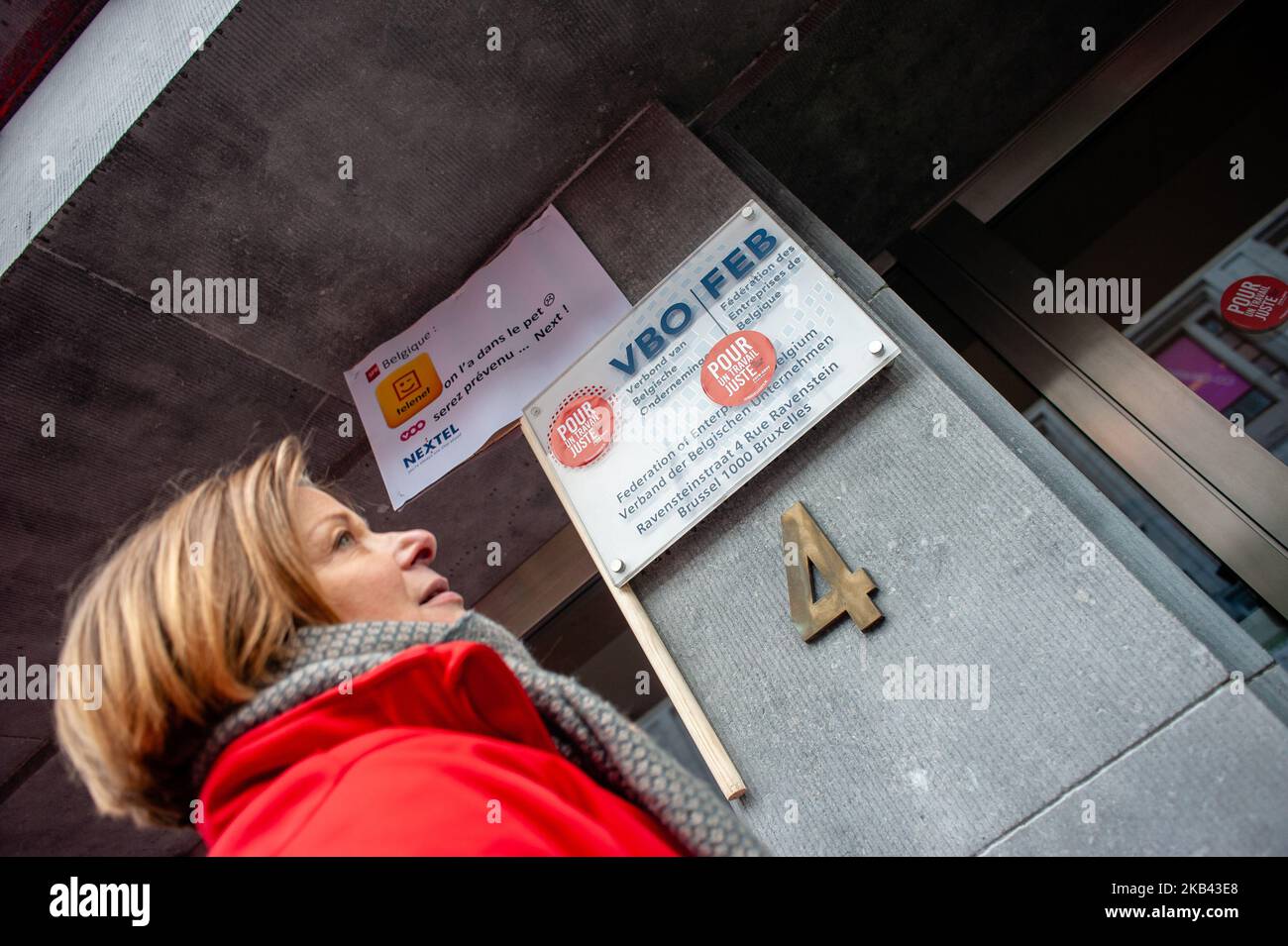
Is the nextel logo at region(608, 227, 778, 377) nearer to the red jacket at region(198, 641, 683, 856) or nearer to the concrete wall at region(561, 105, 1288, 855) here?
the concrete wall at region(561, 105, 1288, 855)

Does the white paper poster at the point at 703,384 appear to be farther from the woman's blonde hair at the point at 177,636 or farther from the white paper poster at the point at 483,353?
the woman's blonde hair at the point at 177,636

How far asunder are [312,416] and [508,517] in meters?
1.06

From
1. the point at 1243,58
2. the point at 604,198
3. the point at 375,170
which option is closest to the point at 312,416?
the point at 375,170

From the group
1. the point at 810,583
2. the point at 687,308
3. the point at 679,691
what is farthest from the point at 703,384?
the point at 679,691

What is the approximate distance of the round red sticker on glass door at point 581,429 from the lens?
85.0 inches

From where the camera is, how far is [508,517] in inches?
149

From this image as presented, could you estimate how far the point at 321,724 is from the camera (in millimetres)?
1043

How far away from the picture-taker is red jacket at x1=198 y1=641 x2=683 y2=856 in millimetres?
833

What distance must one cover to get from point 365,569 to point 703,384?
0.94 metres

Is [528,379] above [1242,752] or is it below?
above

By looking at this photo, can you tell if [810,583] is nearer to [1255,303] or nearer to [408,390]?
[408,390]

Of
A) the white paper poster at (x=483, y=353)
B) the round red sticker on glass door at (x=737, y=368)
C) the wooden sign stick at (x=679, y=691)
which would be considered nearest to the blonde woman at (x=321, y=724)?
the wooden sign stick at (x=679, y=691)

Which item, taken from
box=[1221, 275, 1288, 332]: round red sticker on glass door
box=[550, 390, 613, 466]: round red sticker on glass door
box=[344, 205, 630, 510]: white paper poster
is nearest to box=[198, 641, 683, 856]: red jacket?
box=[550, 390, 613, 466]: round red sticker on glass door
